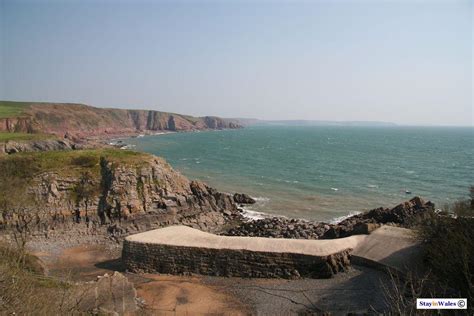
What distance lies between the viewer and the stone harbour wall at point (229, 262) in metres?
19.2

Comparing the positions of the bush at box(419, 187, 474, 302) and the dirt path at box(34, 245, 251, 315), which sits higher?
the bush at box(419, 187, 474, 302)

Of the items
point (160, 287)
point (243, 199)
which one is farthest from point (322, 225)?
point (160, 287)

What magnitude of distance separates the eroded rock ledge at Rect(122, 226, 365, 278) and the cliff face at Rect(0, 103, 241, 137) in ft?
199

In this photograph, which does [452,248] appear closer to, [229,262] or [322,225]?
[229,262]

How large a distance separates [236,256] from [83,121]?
126295 mm

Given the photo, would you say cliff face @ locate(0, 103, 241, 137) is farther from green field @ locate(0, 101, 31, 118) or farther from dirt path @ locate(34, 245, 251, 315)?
dirt path @ locate(34, 245, 251, 315)

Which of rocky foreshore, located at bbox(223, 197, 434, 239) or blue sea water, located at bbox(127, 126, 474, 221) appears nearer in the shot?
rocky foreshore, located at bbox(223, 197, 434, 239)

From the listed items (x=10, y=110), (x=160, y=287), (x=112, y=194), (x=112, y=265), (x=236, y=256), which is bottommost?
(x=112, y=265)

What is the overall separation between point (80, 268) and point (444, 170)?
5769cm

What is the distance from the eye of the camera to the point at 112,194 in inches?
1188

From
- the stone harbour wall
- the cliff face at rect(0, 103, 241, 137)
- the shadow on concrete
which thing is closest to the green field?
the cliff face at rect(0, 103, 241, 137)

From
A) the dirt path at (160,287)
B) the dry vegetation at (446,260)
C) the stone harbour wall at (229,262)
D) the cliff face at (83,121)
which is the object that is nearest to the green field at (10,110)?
the cliff face at (83,121)

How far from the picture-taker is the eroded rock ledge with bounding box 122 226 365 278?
1927cm

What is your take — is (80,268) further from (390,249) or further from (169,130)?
(169,130)
